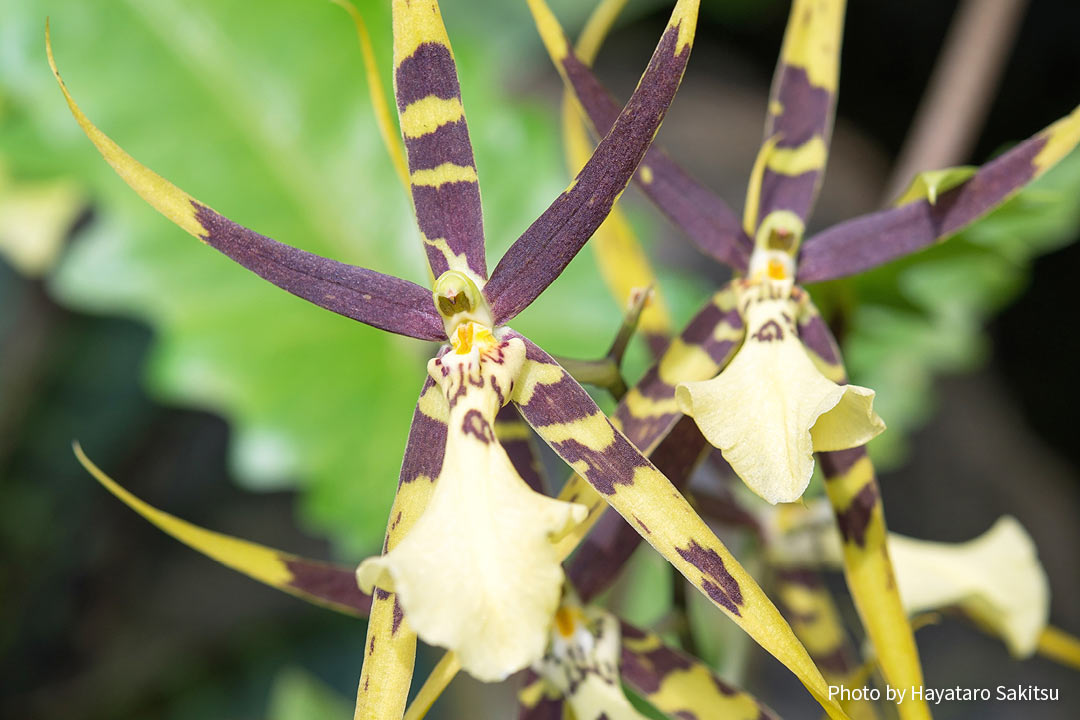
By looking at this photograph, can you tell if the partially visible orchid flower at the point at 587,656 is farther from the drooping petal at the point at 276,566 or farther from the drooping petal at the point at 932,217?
the drooping petal at the point at 932,217

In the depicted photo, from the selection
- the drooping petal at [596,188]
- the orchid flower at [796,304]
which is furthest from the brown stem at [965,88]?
the drooping petal at [596,188]

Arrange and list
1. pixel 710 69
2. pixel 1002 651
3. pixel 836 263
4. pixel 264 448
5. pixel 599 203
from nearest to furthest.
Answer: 1. pixel 599 203
2. pixel 836 263
3. pixel 264 448
4. pixel 1002 651
5. pixel 710 69

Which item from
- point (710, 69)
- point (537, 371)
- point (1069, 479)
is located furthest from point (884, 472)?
point (537, 371)

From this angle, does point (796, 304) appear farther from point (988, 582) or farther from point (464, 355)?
point (988, 582)

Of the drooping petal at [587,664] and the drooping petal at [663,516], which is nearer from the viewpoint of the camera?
the drooping petal at [663,516]

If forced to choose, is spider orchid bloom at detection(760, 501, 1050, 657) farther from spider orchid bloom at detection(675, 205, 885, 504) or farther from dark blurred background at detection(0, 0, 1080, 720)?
dark blurred background at detection(0, 0, 1080, 720)

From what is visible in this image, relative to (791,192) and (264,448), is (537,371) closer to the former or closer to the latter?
(791,192)
